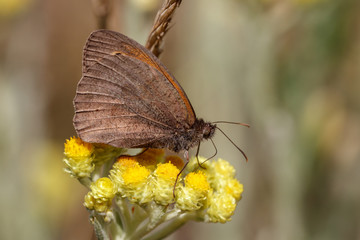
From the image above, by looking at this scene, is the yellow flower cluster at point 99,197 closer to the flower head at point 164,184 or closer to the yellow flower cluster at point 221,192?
the flower head at point 164,184

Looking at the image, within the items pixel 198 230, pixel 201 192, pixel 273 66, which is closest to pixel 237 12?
pixel 273 66

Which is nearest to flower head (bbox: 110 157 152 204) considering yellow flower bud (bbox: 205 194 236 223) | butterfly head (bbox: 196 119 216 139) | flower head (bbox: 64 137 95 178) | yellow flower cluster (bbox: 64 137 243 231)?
yellow flower cluster (bbox: 64 137 243 231)

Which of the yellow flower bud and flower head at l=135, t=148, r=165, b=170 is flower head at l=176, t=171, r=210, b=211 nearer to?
the yellow flower bud

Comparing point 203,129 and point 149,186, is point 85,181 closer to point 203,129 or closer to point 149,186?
point 149,186

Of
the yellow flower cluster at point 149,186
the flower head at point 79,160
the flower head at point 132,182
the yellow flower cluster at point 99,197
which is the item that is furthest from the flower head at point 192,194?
the flower head at point 79,160

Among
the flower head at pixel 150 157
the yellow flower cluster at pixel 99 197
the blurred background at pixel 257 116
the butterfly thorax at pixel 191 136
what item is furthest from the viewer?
the blurred background at pixel 257 116

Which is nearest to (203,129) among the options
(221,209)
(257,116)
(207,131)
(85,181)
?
(207,131)
